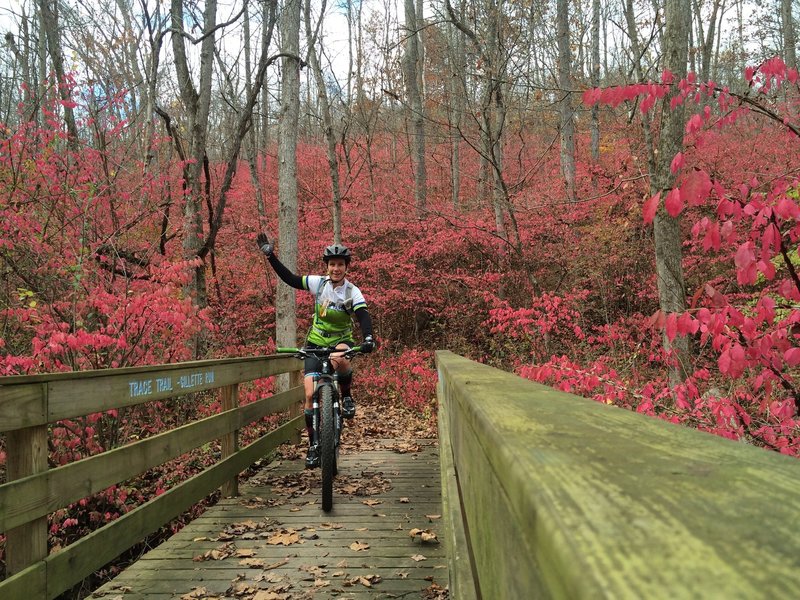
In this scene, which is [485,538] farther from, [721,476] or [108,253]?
[108,253]

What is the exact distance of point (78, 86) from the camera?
8836 millimetres

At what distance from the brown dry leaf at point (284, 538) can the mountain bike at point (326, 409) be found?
542 mm

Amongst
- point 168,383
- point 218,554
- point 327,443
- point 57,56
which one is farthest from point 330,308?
point 57,56

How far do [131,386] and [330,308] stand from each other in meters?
2.34

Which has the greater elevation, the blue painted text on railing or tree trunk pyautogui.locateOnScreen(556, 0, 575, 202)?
tree trunk pyautogui.locateOnScreen(556, 0, 575, 202)

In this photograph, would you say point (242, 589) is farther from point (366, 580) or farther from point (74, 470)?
point (74, 470)

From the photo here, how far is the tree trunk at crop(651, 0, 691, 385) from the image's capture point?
655 cm

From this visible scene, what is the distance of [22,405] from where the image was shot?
8.86 feet

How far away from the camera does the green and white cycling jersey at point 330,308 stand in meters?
5.73

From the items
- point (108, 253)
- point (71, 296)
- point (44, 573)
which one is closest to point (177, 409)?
point (71, 296)

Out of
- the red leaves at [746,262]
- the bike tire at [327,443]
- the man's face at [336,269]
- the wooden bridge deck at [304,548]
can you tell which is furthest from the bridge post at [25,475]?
the red leaves at [746,262]

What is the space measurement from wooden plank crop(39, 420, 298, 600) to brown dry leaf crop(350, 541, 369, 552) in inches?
53.4

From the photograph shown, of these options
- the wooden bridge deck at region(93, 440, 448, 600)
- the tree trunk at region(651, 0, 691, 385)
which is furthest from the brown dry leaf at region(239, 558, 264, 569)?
the tree trunk at region(651, 0, 691, 385)

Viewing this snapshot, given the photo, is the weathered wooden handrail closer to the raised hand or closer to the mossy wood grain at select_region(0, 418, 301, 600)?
the mossy wood grain at select_region(0, 418, 301, 600)
